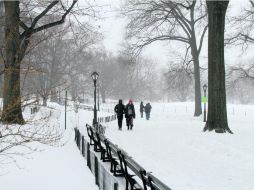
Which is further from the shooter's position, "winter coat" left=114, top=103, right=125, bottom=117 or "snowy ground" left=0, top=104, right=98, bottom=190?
"winter coat" left=114, top=103, right=125, bottom=117

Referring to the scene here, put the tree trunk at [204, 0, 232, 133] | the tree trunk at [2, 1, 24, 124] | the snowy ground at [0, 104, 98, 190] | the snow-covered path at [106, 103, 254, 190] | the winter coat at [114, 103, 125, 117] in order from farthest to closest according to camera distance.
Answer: the winter coat at [114, 103, 125, 117] → the tree trunk at [204, 0, 232, 133] → the snow-covered path at [106, 103, 254, 190] → the snowy ground at [0, 104, 98, 190] → the tree trunk at [2, 1, 24, 124]

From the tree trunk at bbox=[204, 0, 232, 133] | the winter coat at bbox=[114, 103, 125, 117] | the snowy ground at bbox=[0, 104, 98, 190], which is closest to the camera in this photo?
the snowy ground at bbox=[0, 104, 98, 190]

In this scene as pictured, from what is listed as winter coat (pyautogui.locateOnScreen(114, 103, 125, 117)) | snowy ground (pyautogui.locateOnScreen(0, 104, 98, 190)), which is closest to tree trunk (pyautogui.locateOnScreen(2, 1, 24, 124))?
snowy ground (pyautogui.locateOnScreen(0, 104, 98, 190))

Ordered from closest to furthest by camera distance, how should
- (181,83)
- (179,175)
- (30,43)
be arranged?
(30,43), (179,175), (181,83)

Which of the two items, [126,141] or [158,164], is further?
[126,141]

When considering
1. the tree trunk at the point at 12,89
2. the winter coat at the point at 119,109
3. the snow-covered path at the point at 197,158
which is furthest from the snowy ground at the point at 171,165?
the winter coat at the point at 119,109

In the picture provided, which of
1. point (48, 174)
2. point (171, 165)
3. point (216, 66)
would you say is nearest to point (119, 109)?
point (216, 66)

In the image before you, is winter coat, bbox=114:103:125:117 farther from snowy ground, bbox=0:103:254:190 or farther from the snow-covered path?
snowy ground, bbox=0:103:254:190

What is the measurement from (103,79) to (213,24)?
84841mm

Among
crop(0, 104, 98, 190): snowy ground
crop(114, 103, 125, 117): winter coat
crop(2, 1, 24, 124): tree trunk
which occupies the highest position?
crop(2, 1, 24, 124): tree trunk

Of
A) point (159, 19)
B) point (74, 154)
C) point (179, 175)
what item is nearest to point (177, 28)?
point (159, 19)

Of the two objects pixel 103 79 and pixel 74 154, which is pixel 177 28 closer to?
pixel 74 154

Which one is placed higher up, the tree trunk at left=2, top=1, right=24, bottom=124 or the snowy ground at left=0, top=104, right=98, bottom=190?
the tree trunk at left=2, top=1, right=24, bottom=124

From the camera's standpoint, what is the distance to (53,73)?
57750 mm
